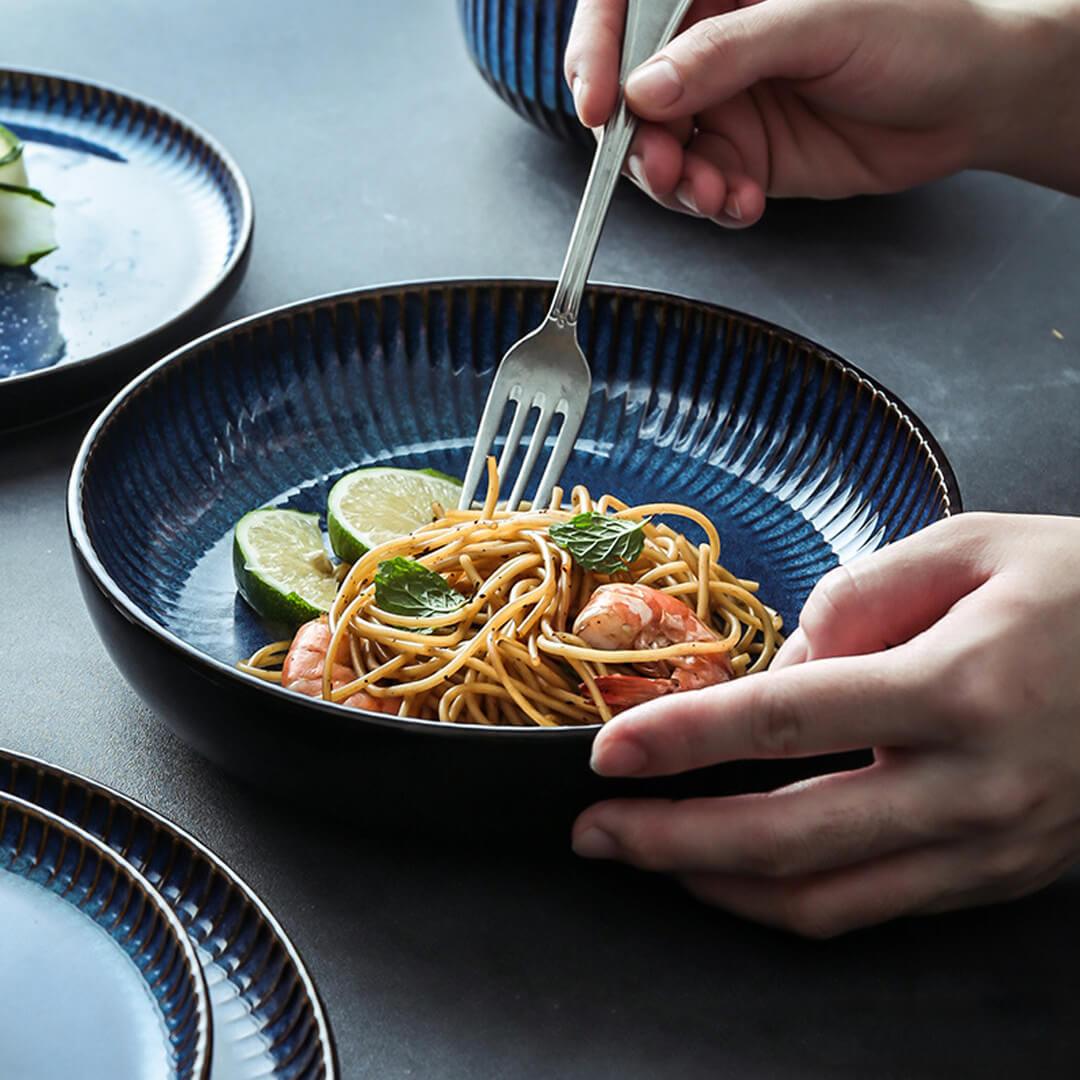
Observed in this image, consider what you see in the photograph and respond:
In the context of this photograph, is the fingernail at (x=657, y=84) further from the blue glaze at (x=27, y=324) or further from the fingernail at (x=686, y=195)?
the blue glaze at (x=27, y=324)

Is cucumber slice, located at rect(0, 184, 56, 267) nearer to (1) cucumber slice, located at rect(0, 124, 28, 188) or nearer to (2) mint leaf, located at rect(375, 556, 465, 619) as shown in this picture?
(1) cucumber slice, located at rect(0, 124, 28, 188)

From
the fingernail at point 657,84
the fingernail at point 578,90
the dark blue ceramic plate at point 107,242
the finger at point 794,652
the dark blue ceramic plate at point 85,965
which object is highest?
the fingernail at point 657,84

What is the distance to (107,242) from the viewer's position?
80.1 inches

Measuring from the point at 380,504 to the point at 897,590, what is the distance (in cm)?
61

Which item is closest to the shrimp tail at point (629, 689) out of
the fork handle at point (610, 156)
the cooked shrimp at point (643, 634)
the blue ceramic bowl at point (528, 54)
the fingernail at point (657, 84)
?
the cooked shrimp at point (643, 634)

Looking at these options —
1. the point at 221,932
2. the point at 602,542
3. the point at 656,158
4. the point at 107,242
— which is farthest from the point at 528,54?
the point at 221,932

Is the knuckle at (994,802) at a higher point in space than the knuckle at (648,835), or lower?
higher

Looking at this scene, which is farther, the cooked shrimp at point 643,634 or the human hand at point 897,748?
the cooked shrimp at point 643,634

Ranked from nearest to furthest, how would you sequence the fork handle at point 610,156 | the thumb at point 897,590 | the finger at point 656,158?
the thumb at point 897,590 → the fork handle at point 610,156 → the finger at point 656,158

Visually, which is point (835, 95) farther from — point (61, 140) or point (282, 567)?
point (61, 140)

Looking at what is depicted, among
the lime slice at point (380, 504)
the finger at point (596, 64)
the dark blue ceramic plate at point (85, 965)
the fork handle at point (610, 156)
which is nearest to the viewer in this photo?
the dark blue ceramic plate at point (85, 965)

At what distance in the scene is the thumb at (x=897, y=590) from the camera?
1.11 m

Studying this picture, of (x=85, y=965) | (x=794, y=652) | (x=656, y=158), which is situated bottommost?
(x=85, y=965)

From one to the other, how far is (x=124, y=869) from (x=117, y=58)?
2.11 m
